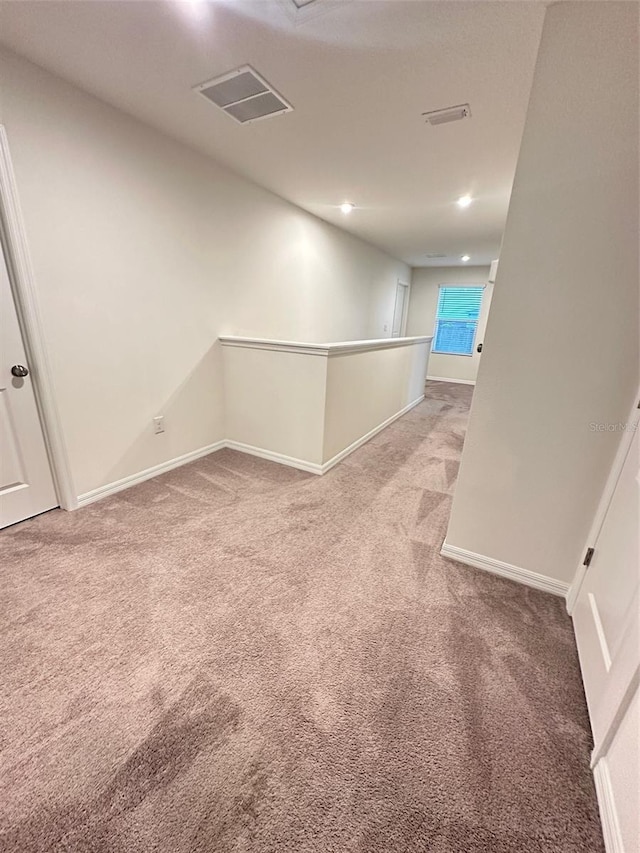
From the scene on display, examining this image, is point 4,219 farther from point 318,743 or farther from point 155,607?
point 318,743

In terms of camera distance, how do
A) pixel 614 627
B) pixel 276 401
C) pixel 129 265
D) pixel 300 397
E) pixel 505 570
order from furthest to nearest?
pixel 276 401 < pixel 300 397 < pixel 129 265 < pixel 505 570 < pixel 614 627

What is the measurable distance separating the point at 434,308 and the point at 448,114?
5.64 metres

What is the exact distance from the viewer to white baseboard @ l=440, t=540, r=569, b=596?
1722 mm

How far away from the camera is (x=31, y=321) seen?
1.86 metres

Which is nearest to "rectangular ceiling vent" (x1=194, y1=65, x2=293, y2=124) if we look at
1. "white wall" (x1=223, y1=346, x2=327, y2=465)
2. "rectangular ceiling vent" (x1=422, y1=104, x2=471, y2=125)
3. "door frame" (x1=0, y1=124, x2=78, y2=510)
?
"rectangular ceiling vent" (x1=422, y1=104, x2=471, y2=125)

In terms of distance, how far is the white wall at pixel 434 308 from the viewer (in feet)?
22.6

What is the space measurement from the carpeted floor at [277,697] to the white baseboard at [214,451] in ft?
0.84

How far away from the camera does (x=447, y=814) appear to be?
3.05 ft

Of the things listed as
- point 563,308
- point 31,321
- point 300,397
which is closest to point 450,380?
point 300,397

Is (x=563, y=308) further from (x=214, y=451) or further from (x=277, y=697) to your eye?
(x=214, y=451)

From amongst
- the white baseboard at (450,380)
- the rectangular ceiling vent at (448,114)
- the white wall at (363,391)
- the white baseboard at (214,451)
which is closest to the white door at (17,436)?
the white baseboard at (214,451)

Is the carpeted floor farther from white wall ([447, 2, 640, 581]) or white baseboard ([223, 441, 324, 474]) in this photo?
white baseboard ([223, 441, 324, 474])

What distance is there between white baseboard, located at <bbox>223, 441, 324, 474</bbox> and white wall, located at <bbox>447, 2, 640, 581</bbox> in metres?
1.36

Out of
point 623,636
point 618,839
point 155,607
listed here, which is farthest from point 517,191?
point 155,607
